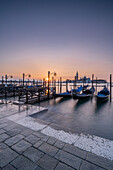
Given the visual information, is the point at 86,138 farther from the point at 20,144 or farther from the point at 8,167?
the point at 8,167

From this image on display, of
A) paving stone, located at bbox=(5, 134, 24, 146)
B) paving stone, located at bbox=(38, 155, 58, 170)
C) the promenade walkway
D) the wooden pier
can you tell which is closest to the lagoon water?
the promenade walkway

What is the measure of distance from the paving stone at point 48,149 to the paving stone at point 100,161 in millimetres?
764

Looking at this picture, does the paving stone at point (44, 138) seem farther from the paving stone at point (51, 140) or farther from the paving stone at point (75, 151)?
the paving stone at point (75, 151)

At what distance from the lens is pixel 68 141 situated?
8.38 ft

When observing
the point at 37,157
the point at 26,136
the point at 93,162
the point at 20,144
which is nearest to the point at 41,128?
the point at 26,136

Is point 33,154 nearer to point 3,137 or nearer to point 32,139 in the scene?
point 32,139

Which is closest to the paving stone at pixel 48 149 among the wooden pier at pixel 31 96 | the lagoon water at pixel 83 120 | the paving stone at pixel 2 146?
the paving stone at pixel 2 146

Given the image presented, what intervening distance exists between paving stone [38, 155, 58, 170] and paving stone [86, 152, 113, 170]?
29.9 inches

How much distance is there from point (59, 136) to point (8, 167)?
4.90 ft

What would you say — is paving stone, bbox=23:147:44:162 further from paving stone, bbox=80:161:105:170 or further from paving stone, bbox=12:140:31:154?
paving stone, bbox=80:161:105:170

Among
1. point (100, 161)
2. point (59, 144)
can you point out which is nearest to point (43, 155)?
point (59, 144)

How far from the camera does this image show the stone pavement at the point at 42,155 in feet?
5.74

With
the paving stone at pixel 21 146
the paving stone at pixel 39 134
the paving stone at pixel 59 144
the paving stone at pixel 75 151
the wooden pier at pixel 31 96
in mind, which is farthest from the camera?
the wooden pier at pixel 31 96

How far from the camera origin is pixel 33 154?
201cm
